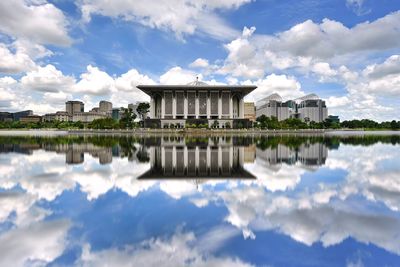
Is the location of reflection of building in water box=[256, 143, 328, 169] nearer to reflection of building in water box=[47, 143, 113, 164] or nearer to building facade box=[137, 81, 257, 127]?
reflection of building in water box=[47, 143, 113, 164]

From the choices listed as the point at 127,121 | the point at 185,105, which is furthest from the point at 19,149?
the point at 185,105

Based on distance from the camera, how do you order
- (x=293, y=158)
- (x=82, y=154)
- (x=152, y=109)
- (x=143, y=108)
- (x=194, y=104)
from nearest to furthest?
(x=293, y=158) → (x=82, y=154) → (x=194, y=104) → (x=152, y=109) → (x=143, y=108)

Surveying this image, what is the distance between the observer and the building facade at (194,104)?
321 feet

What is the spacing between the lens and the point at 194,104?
10025 centimetres

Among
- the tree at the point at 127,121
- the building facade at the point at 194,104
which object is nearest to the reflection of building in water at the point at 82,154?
the tree at the point at 127,121

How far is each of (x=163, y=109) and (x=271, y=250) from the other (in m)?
95.9

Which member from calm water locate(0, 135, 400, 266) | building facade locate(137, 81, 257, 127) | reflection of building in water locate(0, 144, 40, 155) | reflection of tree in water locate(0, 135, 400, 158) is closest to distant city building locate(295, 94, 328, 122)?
building facade locate(137, 81, 257, 127)

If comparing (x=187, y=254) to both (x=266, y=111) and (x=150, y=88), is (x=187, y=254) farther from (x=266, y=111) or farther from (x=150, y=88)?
(x=266, y=111)

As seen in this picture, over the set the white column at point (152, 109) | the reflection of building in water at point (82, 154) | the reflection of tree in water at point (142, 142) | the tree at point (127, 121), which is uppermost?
the white column at point (152, 109)

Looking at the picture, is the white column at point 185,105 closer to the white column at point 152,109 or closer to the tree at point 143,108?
the white column at point 152,109

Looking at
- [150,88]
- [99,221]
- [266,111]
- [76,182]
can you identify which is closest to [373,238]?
[99,221]

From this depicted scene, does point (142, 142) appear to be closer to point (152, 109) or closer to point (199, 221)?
point (199, 221)

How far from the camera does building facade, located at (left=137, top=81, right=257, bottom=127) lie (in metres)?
97.8

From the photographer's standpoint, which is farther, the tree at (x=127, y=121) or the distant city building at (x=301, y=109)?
the distant city building at (x=301, y=109)
